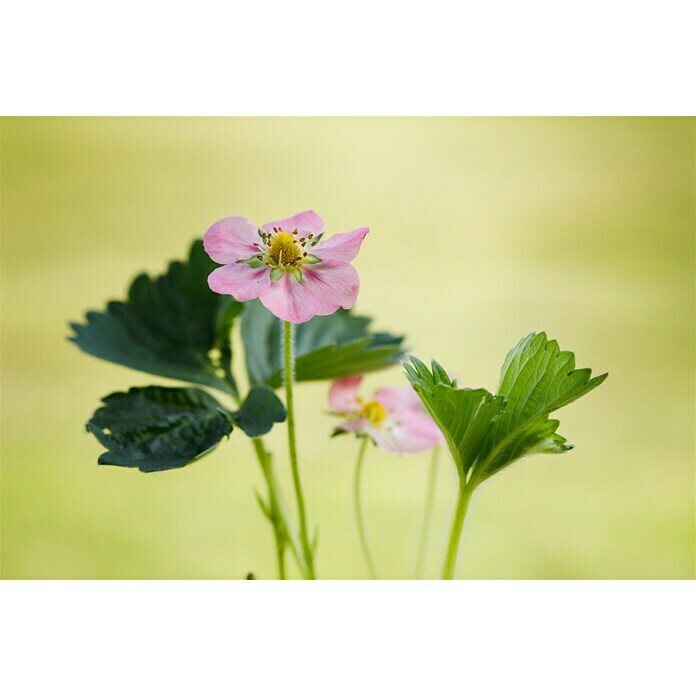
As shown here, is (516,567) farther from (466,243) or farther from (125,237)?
(125,237)

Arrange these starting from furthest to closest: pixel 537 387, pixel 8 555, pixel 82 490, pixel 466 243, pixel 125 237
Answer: pixel 466 243 → pixel 125 237 → pixel 82 490 → pixel 8 555 → pixel 537 387

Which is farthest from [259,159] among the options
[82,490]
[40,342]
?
[82,490]

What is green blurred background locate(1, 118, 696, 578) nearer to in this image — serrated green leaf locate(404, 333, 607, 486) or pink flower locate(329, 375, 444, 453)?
pink flower locate(329, 375, 444, 453)

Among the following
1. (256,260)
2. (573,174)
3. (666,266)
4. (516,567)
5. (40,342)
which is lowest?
(516,567)

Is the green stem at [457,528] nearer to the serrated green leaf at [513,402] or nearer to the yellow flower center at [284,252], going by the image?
the serrated green leaf at [513,402]

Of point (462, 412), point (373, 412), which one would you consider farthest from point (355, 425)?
point (462, 412)
